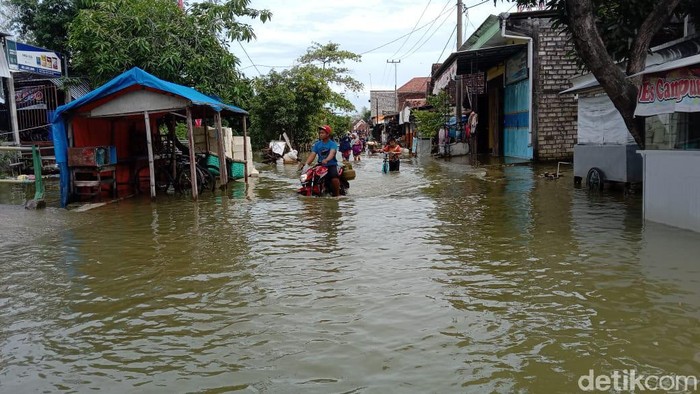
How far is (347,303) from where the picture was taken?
203 inches

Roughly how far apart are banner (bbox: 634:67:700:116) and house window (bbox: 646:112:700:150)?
0.76ft

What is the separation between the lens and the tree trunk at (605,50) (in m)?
9.57

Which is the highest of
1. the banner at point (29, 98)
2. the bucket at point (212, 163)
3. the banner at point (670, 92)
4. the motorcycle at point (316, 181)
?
the banner at point (29, 98)

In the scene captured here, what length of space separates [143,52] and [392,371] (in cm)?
1552

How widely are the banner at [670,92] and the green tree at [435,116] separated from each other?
74.0 ft

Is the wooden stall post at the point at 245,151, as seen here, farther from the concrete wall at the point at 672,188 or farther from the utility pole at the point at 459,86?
the concrete wall at the point at 672,188

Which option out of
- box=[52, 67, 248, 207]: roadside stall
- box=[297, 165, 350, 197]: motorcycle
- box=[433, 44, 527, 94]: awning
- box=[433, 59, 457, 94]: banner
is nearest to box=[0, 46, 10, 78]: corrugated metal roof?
box=[52, 67, 248, 207]: roadside stall

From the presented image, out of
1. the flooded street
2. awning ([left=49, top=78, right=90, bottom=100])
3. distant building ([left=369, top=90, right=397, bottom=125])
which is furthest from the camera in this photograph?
distant building ([left=369, top=90, right=397, bottom=125])

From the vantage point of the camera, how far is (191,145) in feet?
42.7

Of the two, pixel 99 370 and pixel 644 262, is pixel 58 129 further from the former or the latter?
pixel 644 262

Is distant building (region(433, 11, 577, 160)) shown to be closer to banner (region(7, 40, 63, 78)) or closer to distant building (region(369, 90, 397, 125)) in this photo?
banner (region(7, 40, 63, 78))

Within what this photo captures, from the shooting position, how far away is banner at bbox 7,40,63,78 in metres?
18.5

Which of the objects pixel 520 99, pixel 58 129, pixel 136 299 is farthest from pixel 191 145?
pixel 520 99

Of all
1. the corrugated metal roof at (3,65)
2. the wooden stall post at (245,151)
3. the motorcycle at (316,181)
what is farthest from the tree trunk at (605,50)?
the corrugated metal roof at (3,65)
